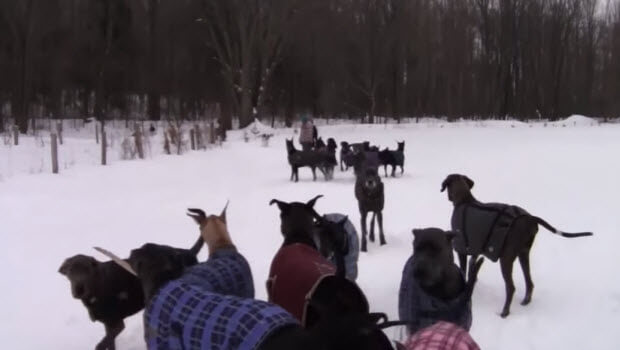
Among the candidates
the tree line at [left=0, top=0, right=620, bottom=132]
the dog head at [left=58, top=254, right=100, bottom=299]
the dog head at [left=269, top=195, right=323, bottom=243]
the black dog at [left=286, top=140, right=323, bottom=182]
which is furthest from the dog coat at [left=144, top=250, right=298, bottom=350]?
the tree line at [left=0, top=0, right=620, bottom=132]

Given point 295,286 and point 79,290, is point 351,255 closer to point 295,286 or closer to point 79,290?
point 295,286

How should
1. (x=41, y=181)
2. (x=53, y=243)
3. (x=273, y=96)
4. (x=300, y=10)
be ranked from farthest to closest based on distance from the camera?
(x=273, y=96), (x=300, y=10), (x=41, y=181), (x=53, y=243)

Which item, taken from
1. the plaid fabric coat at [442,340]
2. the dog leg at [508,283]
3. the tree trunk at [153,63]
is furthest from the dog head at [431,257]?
the tree trunk at [153,63]

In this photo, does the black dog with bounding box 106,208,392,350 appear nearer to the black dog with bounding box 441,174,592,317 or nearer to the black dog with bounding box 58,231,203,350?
the black dog with bounding box 58,231,203,350

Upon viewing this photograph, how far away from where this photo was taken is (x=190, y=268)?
11.8ft

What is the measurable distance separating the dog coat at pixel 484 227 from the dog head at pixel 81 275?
3098mm

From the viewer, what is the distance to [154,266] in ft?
11.2

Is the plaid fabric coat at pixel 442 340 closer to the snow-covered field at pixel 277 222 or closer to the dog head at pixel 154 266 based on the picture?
the dog head at pixel 154 266

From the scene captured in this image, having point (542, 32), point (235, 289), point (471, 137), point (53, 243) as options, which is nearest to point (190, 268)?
point (235, 289)

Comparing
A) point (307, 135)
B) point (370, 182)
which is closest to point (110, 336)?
point (370, 182)

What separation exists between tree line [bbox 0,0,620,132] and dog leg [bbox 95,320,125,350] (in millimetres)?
25669

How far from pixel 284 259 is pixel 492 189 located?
9312mm

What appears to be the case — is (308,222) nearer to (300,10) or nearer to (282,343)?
(282,343)

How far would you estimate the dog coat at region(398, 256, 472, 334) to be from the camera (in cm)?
367
